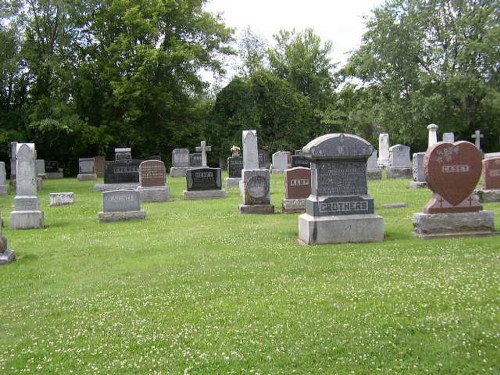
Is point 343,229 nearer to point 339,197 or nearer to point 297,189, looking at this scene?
point 339,197

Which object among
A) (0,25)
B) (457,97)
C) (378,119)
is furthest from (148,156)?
(457,97)

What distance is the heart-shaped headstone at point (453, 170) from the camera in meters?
9.05

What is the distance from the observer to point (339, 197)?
9164 mm

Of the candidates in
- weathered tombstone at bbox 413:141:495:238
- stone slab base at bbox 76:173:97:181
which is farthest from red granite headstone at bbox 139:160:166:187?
stone slab base at bbox 76:173:97:181

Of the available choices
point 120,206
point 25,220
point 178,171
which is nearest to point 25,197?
point 25,220

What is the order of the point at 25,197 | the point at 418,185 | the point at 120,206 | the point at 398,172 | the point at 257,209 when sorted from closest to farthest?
the point at 25,197, the point at 120,206, the point at 257,209, the point at 418,185, the point at 398,172

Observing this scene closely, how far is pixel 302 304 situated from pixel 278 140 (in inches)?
1339

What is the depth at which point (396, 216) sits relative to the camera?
38.8 ft

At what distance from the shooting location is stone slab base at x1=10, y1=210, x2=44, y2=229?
12438 mm

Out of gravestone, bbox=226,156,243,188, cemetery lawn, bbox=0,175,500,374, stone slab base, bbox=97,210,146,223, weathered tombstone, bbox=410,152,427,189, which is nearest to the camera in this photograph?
cemetery lawn, bbox=0,175,500,374

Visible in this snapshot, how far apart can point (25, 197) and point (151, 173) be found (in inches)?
231

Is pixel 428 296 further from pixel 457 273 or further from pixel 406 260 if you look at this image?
pixel 406 260

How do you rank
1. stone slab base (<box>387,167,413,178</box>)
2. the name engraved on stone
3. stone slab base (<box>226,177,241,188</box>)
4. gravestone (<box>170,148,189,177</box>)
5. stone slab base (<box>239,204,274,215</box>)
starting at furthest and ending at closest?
1. gravestone (<box>170,148,189,177</box>)
2. stone slab base (<box>387,167,413,178</box>)
3. stone slab base (<box>226,177,241,188</box>)
4. stone slab base (<box>239,204,274,215</box>)
5. the name engraved on stone

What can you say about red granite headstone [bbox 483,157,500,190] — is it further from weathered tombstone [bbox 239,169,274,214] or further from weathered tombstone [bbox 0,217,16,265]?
weathered tombstone [bbox 0,217,16,265]
